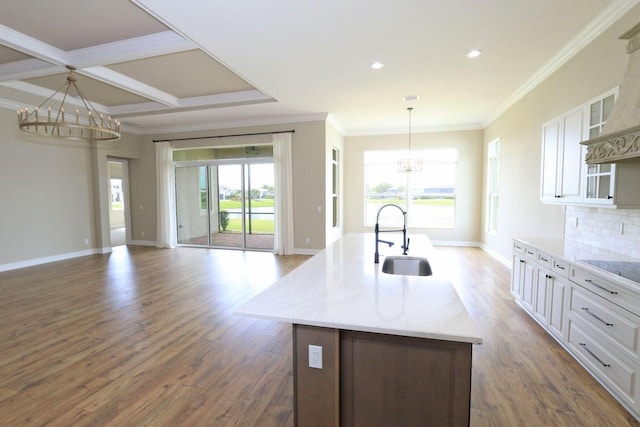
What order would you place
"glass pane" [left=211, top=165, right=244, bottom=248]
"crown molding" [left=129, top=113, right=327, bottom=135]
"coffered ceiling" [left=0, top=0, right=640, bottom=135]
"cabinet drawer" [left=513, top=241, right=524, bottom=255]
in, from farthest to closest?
"glass pane" [left=211, top=165, right=244, bottom=248] → "crown molding" [left=129, top=113, right=327, bottom=135] → "cabinet drawer" [left=513, top=241, right=524, bottom=255] → "coffered ceiling" [left=0, top=0, right=640, bottom=135]

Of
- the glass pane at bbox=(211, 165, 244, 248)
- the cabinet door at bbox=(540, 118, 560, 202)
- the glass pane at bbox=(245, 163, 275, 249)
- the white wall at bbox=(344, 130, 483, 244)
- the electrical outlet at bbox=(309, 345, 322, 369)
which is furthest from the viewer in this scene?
the white wall at bbox=(344, 130, 483, 244)

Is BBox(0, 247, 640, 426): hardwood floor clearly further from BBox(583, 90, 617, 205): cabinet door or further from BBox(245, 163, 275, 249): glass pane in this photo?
BBox(245, 163, 275, 249): glass pane

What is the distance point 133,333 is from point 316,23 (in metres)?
3.64

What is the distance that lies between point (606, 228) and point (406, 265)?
219 cm

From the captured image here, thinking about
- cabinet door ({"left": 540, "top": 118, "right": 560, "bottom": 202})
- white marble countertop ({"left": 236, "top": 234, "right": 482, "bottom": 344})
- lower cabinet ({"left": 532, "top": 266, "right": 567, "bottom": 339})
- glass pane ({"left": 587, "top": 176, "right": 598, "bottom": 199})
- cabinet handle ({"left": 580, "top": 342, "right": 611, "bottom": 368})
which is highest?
cabinet door ({"left": 540, "top": 118, "right": 560, "bottom": 202})

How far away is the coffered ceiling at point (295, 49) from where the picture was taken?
2.84 meters

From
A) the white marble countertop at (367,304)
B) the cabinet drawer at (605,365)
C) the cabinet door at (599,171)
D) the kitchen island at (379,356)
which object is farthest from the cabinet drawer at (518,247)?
the kitchen island at (379,356)

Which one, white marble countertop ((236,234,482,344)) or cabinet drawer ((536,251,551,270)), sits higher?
white marble countertop ((236,234,482,344))

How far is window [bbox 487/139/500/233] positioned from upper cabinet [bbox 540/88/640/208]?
3184 millimetres

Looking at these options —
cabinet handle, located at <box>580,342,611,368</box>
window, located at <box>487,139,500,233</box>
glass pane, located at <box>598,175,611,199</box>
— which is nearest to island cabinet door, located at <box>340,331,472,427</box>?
cabinet handle, located at <box>580,342,611,368</box>

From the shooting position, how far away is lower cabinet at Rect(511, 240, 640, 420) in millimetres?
1854

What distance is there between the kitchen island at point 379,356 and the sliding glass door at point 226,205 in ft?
18.9

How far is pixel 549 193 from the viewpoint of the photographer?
3.46m

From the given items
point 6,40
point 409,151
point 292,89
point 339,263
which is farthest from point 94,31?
point 409,151
